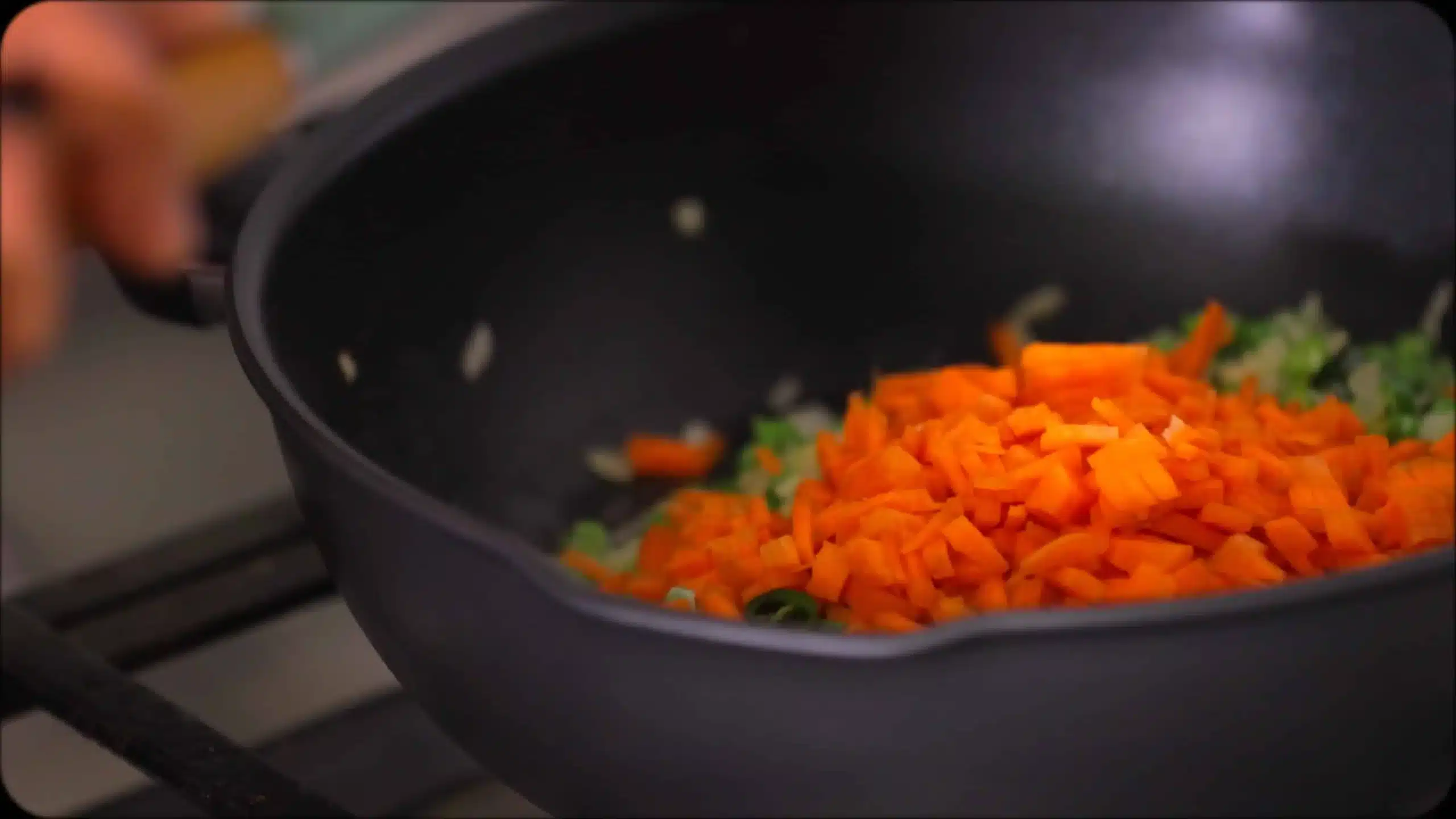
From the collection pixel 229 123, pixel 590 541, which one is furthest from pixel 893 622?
pixel 229 123

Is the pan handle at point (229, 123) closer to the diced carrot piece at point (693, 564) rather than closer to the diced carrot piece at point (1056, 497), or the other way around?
the diced carrot piece at point (693, 564)

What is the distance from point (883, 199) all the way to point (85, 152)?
50cm

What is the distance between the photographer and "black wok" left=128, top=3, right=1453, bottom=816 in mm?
684

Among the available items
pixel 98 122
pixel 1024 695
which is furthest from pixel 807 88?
pixel 1024 695

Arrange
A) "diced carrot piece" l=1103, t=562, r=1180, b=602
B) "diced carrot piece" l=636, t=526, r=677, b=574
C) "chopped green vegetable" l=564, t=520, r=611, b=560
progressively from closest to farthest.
Answer: "diced carrot piece" l=1103, t=562, r=1180, b=602 < "diced carrot piece" l=636, t=526, r=677, b=574 < "chopped green vegetable" l=564, t=520, r=611, b=560

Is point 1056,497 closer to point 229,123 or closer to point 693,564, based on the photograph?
point 693,564

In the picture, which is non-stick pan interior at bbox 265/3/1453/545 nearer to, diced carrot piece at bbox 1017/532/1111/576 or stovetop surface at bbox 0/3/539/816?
stovetop surface at bbox 0/3/539/816

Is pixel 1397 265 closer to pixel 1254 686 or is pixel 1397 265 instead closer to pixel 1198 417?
pixel 1198 417

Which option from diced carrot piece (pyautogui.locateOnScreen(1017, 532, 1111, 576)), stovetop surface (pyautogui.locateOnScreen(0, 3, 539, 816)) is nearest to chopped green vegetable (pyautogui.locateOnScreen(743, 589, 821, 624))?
diced carrot piece (pyautogui.locateOnScreen(1017, 532, 1111, 576))

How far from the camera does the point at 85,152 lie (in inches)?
36.3

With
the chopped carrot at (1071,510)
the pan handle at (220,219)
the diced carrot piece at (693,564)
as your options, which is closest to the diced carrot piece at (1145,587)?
the chopped carrot at (1071,510)

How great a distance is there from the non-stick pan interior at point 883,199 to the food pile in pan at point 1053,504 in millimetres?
115

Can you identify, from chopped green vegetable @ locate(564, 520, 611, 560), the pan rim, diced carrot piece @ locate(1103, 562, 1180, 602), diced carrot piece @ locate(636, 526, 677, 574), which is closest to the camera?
the pan rim

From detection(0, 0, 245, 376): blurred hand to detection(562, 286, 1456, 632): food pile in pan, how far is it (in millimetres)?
338
